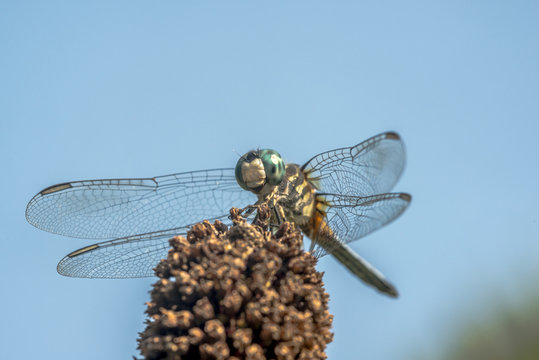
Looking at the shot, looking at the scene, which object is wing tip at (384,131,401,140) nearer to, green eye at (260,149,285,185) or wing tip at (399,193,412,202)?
wing tip at (399,193,412,202)

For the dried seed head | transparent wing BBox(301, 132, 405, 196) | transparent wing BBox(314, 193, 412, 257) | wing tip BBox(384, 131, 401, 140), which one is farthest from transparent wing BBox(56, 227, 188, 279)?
wing tip BBox(384, 131, 401, 140)

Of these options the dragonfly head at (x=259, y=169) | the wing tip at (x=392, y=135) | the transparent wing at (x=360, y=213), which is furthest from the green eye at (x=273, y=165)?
the wing tip at (x=392, y=135)

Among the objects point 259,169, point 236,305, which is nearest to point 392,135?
point 259,169

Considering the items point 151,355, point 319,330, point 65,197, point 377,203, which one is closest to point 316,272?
point 319,330

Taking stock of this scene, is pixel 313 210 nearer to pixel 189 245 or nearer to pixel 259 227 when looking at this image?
pixel 259 227

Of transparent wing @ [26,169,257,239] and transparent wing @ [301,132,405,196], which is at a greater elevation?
transparent wing @ [26,169,257,239]

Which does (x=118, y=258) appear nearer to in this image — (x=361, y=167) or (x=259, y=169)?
(x=259, y=169)
